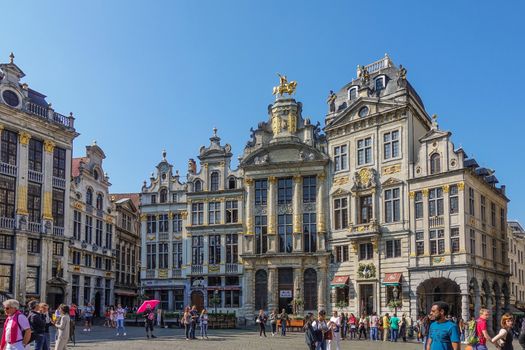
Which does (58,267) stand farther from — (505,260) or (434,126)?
(505,260)

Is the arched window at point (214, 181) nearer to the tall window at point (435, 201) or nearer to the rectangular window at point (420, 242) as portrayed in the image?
the rectangular window at point (420, 242)

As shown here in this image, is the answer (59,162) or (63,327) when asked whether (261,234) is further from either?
(63,327)

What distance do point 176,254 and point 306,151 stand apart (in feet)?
48.0

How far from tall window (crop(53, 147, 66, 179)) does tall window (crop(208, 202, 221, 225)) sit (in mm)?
12393

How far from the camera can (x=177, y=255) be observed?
5969 cm

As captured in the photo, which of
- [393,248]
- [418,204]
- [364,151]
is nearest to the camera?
[418,204]

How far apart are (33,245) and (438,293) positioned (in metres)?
28.9

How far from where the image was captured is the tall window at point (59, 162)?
52.4m

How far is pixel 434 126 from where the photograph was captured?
48.5m

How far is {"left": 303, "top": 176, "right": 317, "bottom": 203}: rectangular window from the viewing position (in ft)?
181

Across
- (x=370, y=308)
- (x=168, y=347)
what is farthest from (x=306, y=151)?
(x=168, y=347)

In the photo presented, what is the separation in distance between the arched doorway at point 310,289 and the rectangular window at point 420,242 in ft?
31.1

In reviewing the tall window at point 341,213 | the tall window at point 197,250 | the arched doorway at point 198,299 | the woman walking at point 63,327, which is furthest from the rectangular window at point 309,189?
the woman walking at point 63,327

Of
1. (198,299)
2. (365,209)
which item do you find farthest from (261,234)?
(365,209)
